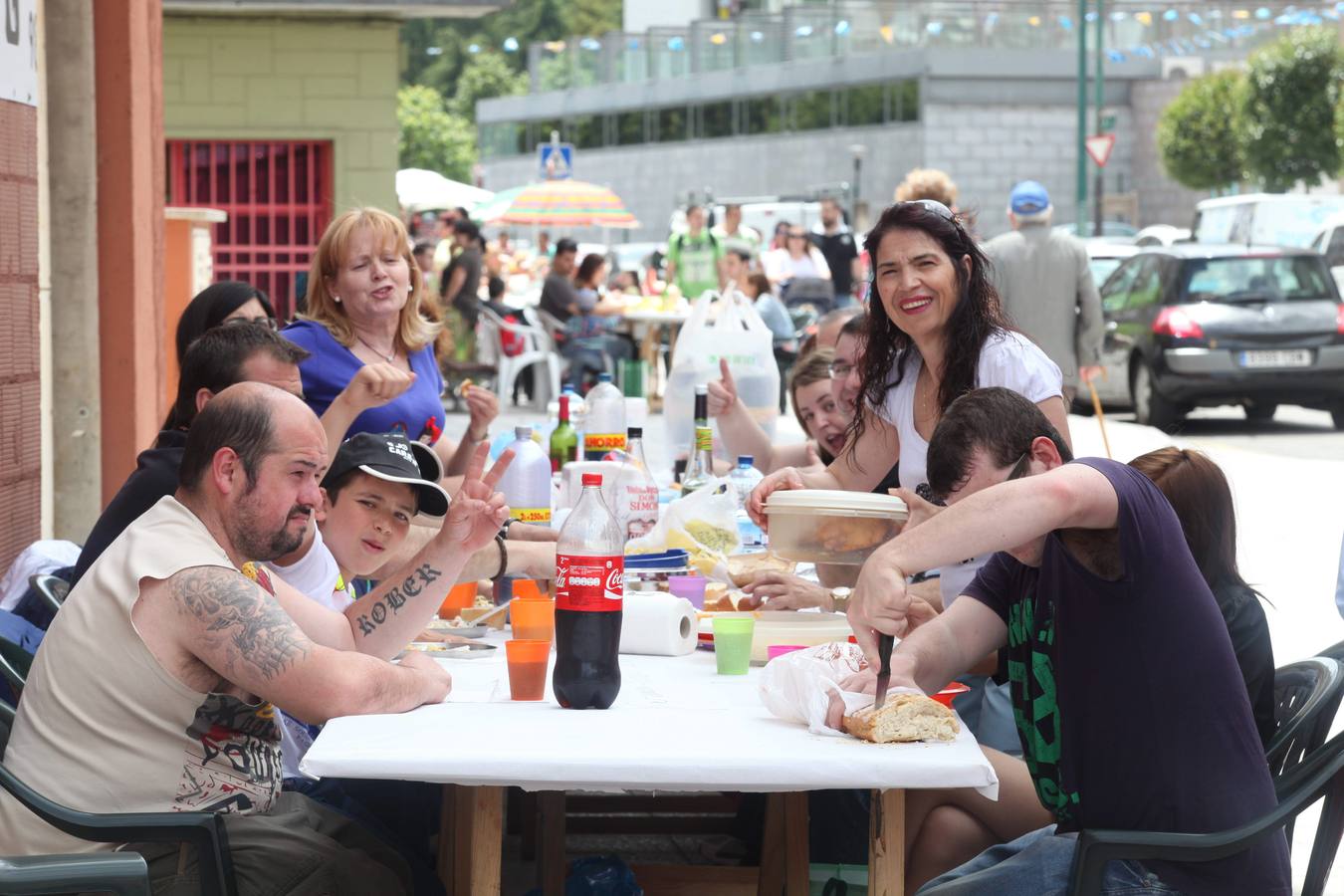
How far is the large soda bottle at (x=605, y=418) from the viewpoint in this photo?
6.06 meters

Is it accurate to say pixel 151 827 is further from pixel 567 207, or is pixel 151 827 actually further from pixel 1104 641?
pixel 567 207

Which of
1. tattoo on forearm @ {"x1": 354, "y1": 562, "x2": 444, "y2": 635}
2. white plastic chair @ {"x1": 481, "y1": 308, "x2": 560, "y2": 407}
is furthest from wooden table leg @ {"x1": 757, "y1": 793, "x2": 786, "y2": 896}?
white plastic chair @ {"x1": 481, "y1": 308, "x2": 560, "y2": 407}

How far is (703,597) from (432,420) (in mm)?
1793

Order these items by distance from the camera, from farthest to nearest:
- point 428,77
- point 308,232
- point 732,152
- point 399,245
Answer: point 428,77 < point 732,152 < point 308,232 < point 399,245

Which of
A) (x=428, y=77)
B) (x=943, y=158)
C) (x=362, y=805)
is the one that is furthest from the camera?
(x=428, y=77)

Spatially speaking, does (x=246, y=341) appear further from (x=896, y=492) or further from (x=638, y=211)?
(x=638, y=211)

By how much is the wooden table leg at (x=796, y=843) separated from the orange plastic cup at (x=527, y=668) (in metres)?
0.85

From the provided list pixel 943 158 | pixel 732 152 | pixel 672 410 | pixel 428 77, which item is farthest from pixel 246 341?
pixel 428 77

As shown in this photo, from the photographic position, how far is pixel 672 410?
7.27m

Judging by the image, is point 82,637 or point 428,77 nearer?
point 82,637

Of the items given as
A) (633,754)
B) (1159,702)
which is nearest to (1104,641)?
(1159,702)

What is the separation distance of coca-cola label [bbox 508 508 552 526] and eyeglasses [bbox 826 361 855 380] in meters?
1.22

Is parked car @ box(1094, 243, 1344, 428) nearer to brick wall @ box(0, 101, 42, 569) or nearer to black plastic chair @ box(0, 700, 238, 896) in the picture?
brick wall @ box(0, 101, 42, 569)

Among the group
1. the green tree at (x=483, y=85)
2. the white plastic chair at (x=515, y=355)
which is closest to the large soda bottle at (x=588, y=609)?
the white plastic chair at (x=515, y=355)
